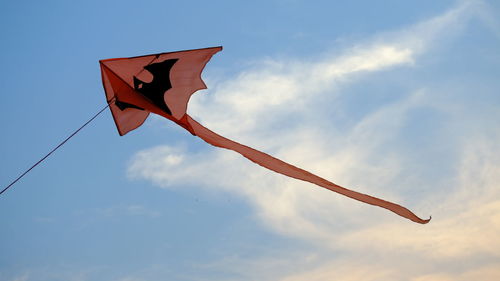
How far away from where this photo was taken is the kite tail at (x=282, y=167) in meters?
9.78

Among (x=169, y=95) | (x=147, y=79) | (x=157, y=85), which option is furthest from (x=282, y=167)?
(x=147, y=79)

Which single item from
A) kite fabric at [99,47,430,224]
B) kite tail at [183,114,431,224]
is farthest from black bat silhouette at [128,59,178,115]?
kite tail at [183,114,431,224]

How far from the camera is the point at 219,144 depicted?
10.2m

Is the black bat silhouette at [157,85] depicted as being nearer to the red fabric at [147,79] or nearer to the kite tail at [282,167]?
the red fabric at [147,79]

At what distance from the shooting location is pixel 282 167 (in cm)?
1004

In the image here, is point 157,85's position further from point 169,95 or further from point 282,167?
point 282,167

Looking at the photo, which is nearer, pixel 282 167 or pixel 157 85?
pixel 157 85

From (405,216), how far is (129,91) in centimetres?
561

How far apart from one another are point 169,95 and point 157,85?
0.92ft

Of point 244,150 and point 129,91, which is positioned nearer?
point 129,91

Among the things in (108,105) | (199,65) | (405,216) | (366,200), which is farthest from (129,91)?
(405,216)

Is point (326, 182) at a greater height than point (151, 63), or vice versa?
point (151, 63)

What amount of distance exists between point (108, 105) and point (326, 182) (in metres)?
4.18

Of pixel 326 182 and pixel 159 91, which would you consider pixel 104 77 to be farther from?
pixel 326 182
